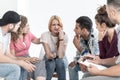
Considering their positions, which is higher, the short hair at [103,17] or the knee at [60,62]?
the short hair at [103,17]

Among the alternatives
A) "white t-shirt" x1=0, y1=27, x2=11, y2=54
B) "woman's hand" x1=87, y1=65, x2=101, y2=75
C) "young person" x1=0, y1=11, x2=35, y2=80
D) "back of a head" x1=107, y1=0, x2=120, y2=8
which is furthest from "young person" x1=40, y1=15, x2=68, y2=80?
"back of a head" x1=107, y1=0, x2=120, y2=8

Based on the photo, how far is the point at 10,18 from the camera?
8.84ft

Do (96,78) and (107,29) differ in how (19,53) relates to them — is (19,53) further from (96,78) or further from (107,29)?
(96,78)

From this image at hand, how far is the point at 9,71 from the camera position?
257 cm

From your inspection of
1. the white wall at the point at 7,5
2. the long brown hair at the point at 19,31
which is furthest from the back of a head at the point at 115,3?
the white wall at the point at 7,5

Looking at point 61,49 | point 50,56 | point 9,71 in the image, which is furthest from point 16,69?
point 61,49

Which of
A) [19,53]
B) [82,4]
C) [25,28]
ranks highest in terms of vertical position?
[82,4]

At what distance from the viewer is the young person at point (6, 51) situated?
2.57 m

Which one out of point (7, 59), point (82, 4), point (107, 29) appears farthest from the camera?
point (82, 4)

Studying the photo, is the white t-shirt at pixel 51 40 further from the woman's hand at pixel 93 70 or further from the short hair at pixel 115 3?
the short hair at pixel 115 3

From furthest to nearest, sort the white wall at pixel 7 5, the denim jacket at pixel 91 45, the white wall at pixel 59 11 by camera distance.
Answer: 1. the white wall at pixel 59 11
2. the white wall at pixel 7 5
3. the denim jacket at pixel 91 45

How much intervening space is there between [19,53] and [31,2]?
1.44 meters

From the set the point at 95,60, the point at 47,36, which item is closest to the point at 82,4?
the point at 47,36

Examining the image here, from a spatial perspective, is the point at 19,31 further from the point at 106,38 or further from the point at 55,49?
the point at 106,38
